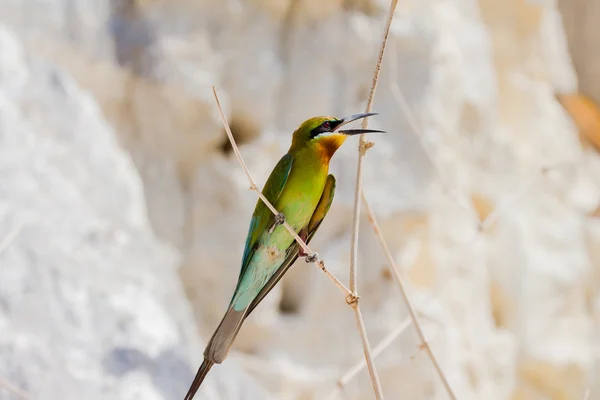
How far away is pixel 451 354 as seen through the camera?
7.71 feet

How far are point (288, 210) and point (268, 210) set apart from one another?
22 millimetres

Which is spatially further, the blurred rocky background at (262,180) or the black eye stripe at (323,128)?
the blurred rocky background at (262,180)

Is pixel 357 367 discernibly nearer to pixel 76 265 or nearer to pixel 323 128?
pixel 323 128

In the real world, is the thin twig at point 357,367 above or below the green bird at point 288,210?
below

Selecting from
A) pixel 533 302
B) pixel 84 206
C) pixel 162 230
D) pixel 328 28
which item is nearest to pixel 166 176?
pixel 162 230

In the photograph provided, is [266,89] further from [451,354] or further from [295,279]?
[451,354]

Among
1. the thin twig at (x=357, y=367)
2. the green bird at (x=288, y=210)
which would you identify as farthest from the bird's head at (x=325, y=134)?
the thin twig at (x=357, y=367)

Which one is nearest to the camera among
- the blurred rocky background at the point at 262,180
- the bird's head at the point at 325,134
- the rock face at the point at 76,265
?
the bird's head at the point at 325,134

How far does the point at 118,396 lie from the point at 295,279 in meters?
0.92

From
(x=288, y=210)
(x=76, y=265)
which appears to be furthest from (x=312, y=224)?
(x=76, y=265)

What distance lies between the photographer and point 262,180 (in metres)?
2.28

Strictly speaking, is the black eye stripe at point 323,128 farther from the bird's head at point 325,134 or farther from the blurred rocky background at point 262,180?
the blurred rocky background at point 262,180

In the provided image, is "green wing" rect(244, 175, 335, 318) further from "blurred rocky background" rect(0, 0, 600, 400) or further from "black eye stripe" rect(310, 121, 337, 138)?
"blurred rocky background" rect(0, 0, 600, 400)

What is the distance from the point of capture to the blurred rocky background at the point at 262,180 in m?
1.98
